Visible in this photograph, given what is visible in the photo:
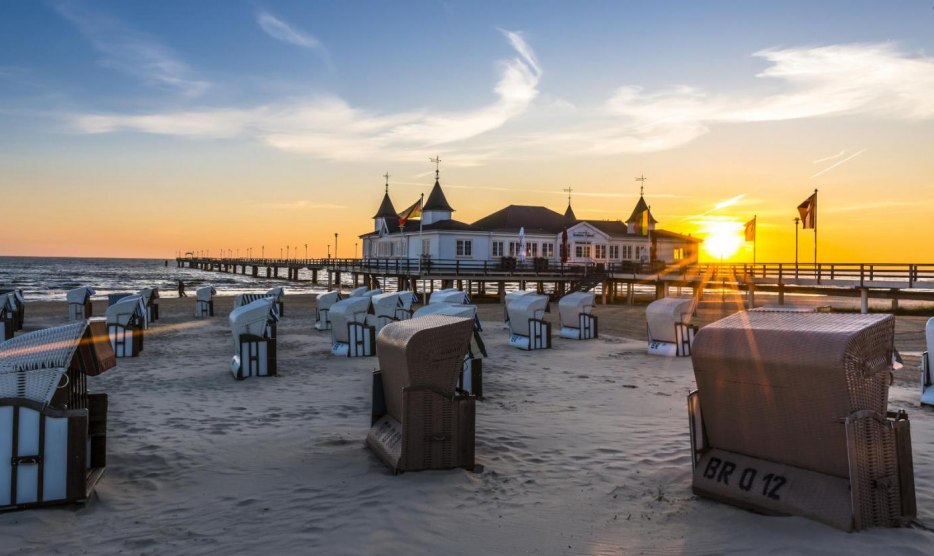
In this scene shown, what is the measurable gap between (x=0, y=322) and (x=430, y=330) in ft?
58.8

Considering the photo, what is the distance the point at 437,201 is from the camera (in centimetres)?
5553

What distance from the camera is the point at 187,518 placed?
5.91 meters

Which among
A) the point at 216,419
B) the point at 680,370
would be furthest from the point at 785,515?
the point at 680,370

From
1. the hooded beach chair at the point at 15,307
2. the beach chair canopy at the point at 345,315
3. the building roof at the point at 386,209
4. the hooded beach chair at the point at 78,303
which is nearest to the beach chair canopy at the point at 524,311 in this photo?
the beach chair canopy at the point at 345,315

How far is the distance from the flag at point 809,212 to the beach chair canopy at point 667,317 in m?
21.8

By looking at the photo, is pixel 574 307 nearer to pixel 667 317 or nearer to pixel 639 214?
pixel 667 317

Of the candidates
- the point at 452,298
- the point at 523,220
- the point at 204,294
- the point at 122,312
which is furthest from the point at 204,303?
the point at 523,220

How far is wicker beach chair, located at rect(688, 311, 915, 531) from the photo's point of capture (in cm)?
531

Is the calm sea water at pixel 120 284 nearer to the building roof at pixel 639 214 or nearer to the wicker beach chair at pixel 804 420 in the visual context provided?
the building roof at pixel 639 214

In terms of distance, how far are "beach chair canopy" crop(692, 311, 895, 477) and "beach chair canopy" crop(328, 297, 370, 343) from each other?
38.8ft

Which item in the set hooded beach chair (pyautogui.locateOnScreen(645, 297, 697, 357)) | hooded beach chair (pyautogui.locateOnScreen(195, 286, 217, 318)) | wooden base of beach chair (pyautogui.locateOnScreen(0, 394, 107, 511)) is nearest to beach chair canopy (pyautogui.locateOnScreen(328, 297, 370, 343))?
hooded beach chair (pyautogui.locateOnScreen(645, 297, 697, 357))

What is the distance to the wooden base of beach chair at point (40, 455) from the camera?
580 centimetres

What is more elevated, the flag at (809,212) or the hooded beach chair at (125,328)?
the flag at (809,212)

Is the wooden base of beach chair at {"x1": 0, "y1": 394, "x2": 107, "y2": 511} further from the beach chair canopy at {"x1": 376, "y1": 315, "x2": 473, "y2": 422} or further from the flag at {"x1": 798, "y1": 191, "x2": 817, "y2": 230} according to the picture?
the flag at {"x1": 798, "y1": 191, "x2": 817, "y2": 230}
